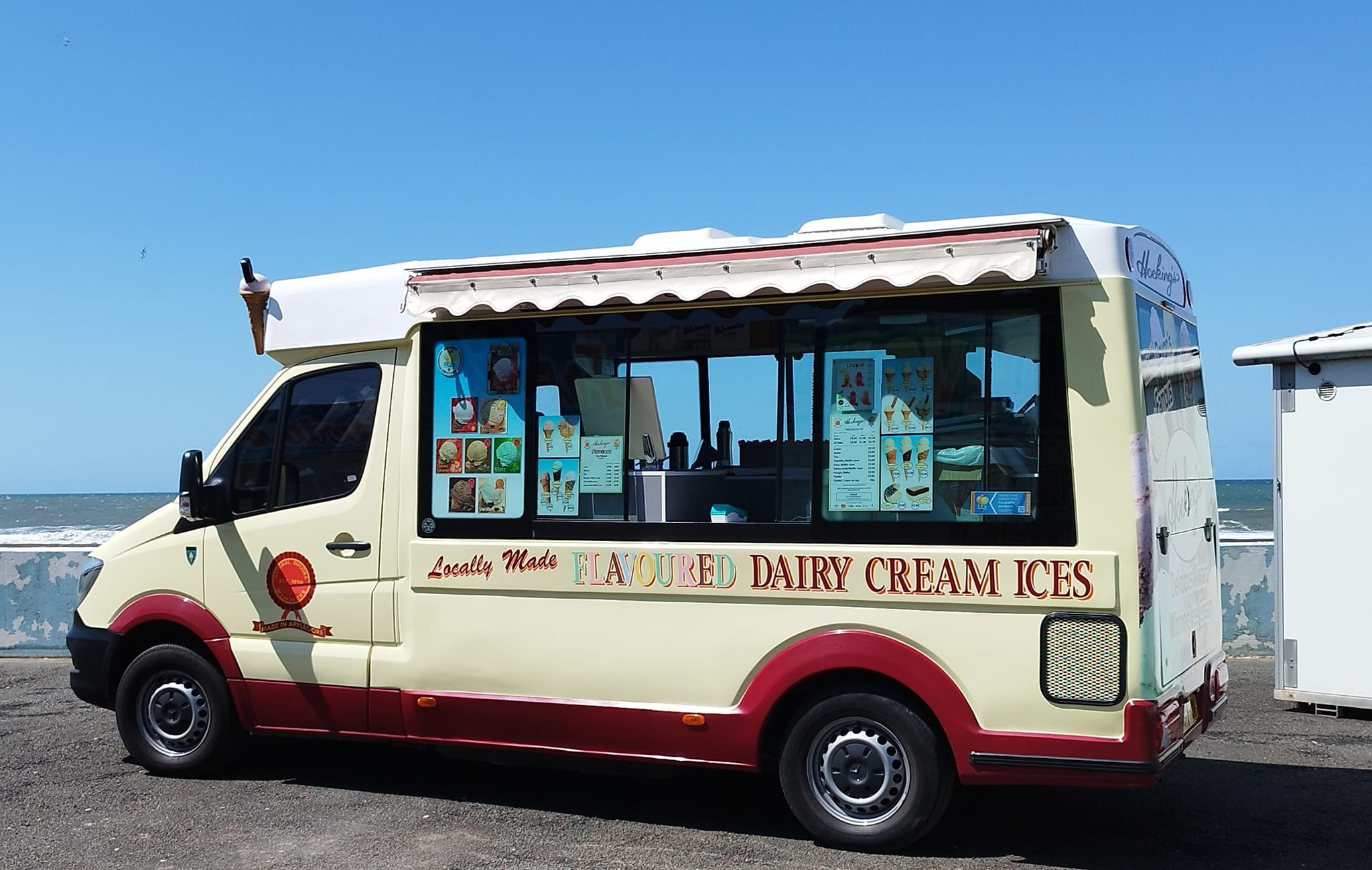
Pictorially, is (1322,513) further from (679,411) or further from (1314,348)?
(679,411)

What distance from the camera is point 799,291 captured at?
5422mm

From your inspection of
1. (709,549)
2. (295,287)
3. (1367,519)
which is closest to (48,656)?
(295,287)

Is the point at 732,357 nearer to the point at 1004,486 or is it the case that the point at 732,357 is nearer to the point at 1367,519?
the point at 1004,486

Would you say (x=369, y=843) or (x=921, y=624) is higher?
(x=921, y=624)

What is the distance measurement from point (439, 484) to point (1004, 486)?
2804 millimetres

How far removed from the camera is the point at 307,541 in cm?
646

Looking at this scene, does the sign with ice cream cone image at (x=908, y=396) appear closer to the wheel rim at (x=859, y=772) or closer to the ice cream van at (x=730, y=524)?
the ice cream van at (x=730, y=524)

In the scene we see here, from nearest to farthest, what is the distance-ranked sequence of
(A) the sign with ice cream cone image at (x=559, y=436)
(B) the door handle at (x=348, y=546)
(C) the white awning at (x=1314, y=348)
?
(A) the sign with ice cream cone image at (x=559, y=436) → (B) the door handle at (x=348, y=546) → (C) the white awning at (x=1314, y=348)

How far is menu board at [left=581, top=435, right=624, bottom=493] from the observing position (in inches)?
231

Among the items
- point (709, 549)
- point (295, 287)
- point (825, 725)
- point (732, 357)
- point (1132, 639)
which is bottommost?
point (825, 725)

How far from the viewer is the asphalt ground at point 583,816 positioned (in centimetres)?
533

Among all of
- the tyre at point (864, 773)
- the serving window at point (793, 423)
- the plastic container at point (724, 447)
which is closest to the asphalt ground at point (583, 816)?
the tyre at point (864, 773)

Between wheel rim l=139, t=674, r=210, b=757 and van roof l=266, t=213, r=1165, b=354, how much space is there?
77.1 inches

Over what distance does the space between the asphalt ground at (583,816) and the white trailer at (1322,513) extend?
32.8 inches
